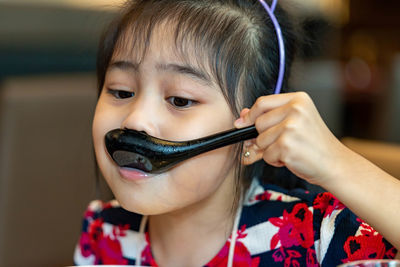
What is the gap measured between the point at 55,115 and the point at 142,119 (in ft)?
2.87

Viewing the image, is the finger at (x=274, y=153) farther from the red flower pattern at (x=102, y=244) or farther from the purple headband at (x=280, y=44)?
the red flower pattern at (x=102, y=244)

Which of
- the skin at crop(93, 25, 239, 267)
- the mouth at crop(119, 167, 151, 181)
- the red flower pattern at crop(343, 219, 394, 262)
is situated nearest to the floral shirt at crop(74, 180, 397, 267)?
the red flower pattern at crop(343, 219, 394, 262)

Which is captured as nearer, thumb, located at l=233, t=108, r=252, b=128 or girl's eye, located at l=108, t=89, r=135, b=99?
thumb, located at l=233, t=108, r=252, b=128

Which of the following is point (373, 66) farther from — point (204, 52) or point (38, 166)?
point (204, 52)

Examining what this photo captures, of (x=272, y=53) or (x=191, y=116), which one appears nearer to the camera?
(x=191, y=116)

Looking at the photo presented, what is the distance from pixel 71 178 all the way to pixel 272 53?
86 centimetres

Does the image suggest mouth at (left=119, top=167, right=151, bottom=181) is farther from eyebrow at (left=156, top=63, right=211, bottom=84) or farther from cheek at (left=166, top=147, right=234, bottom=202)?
eyebrow at (left=156, top=63, right=211, bottom=84)

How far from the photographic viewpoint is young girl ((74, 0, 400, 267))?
0.74 metres

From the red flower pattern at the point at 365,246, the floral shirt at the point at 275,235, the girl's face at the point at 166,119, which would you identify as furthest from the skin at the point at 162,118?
the red flower pattern at the point at 365,246

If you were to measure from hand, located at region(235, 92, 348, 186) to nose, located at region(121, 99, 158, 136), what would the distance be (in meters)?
0.16

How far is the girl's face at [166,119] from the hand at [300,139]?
5.2 inches

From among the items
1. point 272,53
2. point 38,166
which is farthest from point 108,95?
point 38,166

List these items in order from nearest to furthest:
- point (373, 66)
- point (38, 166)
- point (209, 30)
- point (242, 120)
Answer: point (242, 120) < point (209, 30) < point (38, 166) < point (373, 66)

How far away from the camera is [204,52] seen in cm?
89
